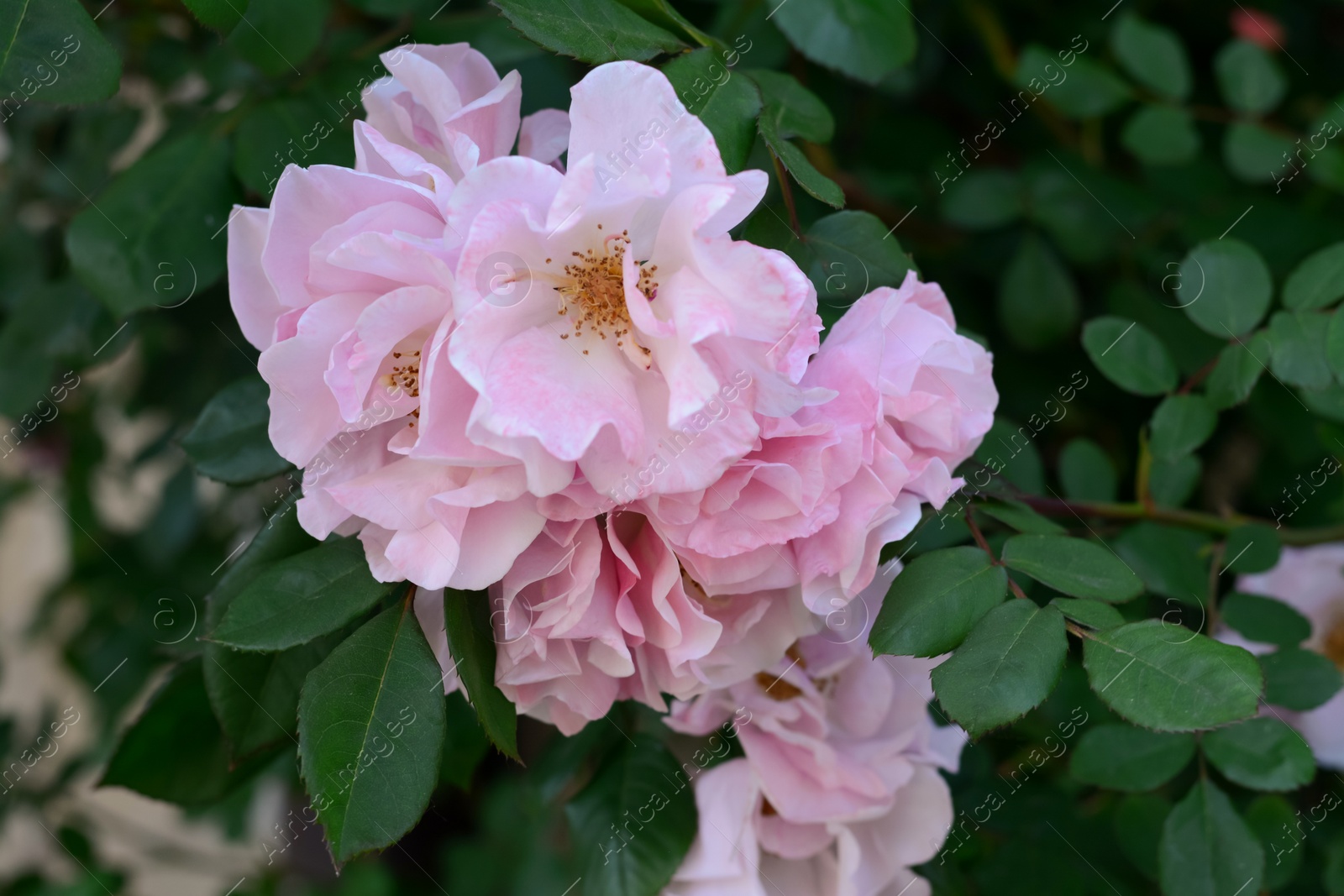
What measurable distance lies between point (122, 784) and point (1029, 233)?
0.85 meters

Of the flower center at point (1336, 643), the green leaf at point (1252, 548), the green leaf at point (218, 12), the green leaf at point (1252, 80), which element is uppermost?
the green leaf at point (218, 12)

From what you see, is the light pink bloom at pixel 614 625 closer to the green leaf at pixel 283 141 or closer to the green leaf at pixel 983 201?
the green leaf at pixel 283 141

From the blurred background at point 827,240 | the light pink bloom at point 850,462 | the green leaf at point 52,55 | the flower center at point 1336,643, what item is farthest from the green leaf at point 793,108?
the flower center at point 1336,643

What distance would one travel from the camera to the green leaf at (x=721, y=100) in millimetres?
475

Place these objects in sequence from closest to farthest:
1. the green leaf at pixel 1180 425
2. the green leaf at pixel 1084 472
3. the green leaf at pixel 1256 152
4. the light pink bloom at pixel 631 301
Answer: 1. the light pink bloom at pixel 631 301
2. the green leaf at pixel 1180 425
3. the green leaf at pixel 1084 472
4. the green leaf at pixel 1256 152

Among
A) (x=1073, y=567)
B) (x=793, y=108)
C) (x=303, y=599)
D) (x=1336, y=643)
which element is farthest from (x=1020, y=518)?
(x=1336, y=643)

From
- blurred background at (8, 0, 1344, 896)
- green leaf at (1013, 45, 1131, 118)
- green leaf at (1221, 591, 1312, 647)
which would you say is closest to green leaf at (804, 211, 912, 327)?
blurred background at (8, 0, 1344, 896)

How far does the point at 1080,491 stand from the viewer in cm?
73

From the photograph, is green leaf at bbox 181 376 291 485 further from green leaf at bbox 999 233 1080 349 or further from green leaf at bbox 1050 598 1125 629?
green leaf at bbox 999 233 1080 349

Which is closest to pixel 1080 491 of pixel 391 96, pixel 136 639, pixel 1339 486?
pixel 1339 486

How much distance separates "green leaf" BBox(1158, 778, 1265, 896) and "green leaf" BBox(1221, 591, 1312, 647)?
Answer: 104mm

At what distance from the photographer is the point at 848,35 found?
2.09 ft

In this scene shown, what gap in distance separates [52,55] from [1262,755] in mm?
754

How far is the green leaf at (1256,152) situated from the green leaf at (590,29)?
592 mm
